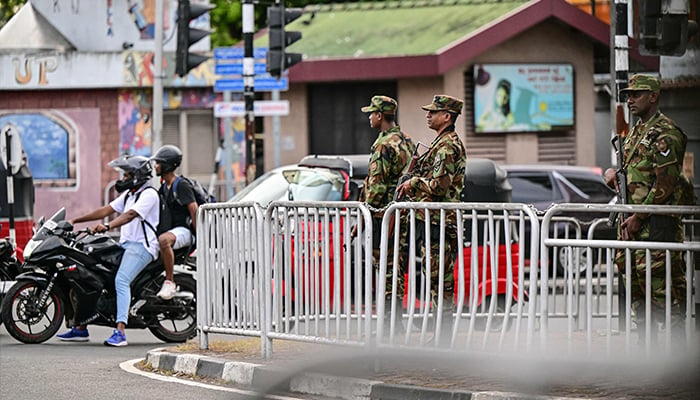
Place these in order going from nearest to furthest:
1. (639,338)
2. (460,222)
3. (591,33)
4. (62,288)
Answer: (639,338) → (460,222) → (62,288) → (591,33)

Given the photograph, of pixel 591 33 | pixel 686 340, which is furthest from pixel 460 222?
pixel 591 33

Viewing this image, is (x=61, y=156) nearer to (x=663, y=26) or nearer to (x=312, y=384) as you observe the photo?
(x=663, y=26)

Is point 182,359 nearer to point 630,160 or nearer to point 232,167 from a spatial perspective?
point 630,160

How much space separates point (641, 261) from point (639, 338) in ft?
1.51

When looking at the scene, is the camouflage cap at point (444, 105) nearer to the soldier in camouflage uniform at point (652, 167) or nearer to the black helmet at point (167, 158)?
the soldier in camouflage uniform at point (652, 167)

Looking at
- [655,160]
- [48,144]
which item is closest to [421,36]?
[48,144]

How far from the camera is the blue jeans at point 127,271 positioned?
12.3 meters

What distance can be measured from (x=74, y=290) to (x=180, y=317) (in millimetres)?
966

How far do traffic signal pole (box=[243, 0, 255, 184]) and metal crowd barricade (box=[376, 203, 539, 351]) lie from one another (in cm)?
1081

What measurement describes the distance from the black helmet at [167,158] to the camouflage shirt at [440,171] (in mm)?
3253

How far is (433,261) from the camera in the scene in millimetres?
9055

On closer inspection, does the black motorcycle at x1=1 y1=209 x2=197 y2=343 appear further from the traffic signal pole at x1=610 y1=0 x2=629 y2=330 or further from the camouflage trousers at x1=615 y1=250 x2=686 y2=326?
the camouflage trousers at x1=615 y1=250 x2=686 y2=326

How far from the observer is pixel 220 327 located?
416 inches

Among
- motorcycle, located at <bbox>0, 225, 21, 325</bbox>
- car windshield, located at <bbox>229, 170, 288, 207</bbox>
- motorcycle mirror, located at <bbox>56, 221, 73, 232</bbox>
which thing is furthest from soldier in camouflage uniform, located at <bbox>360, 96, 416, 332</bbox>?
motorcycle, located at <bbox>0, 225, 21, 325</bbox>
